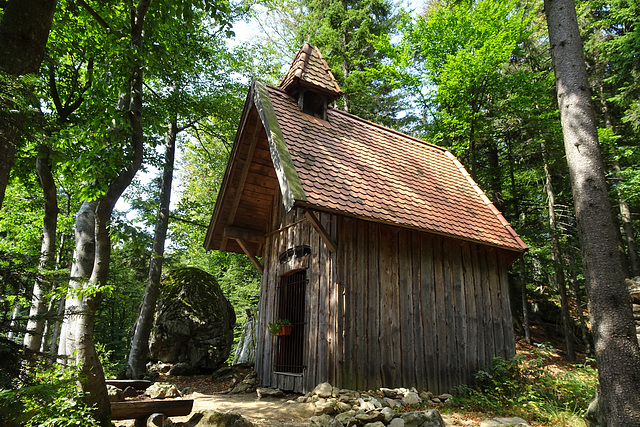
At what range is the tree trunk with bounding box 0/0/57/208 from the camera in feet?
10.3

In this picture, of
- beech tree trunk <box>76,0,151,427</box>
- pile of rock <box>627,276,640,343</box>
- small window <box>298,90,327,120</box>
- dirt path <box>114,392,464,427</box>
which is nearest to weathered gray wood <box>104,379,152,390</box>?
dirt path <box>114,392,464,427</box>

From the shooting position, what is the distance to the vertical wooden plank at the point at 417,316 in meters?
7.77

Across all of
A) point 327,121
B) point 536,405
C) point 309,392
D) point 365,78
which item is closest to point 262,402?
point 309,392

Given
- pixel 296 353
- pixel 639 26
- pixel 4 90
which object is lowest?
pixel 296 353

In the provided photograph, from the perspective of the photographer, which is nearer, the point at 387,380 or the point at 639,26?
the point at 387,380

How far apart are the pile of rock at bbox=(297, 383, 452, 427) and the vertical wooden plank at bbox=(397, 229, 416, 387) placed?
383 millimetres

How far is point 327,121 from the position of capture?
32.4ft

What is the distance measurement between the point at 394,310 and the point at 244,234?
15.9 ft

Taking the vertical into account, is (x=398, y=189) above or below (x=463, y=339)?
above

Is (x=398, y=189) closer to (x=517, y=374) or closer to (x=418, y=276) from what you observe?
(x=418, y=276)

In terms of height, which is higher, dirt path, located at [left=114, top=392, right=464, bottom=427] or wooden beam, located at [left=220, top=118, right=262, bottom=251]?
wooden beam, located at [left=220, top=118, right=262, bottom=251]

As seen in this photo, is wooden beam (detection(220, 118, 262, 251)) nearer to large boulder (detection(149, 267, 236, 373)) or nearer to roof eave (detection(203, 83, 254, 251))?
roof eave (detection(203, 83, 254, 251))

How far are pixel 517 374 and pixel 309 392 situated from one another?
4.34 m

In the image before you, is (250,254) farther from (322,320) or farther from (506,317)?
(506,317)
